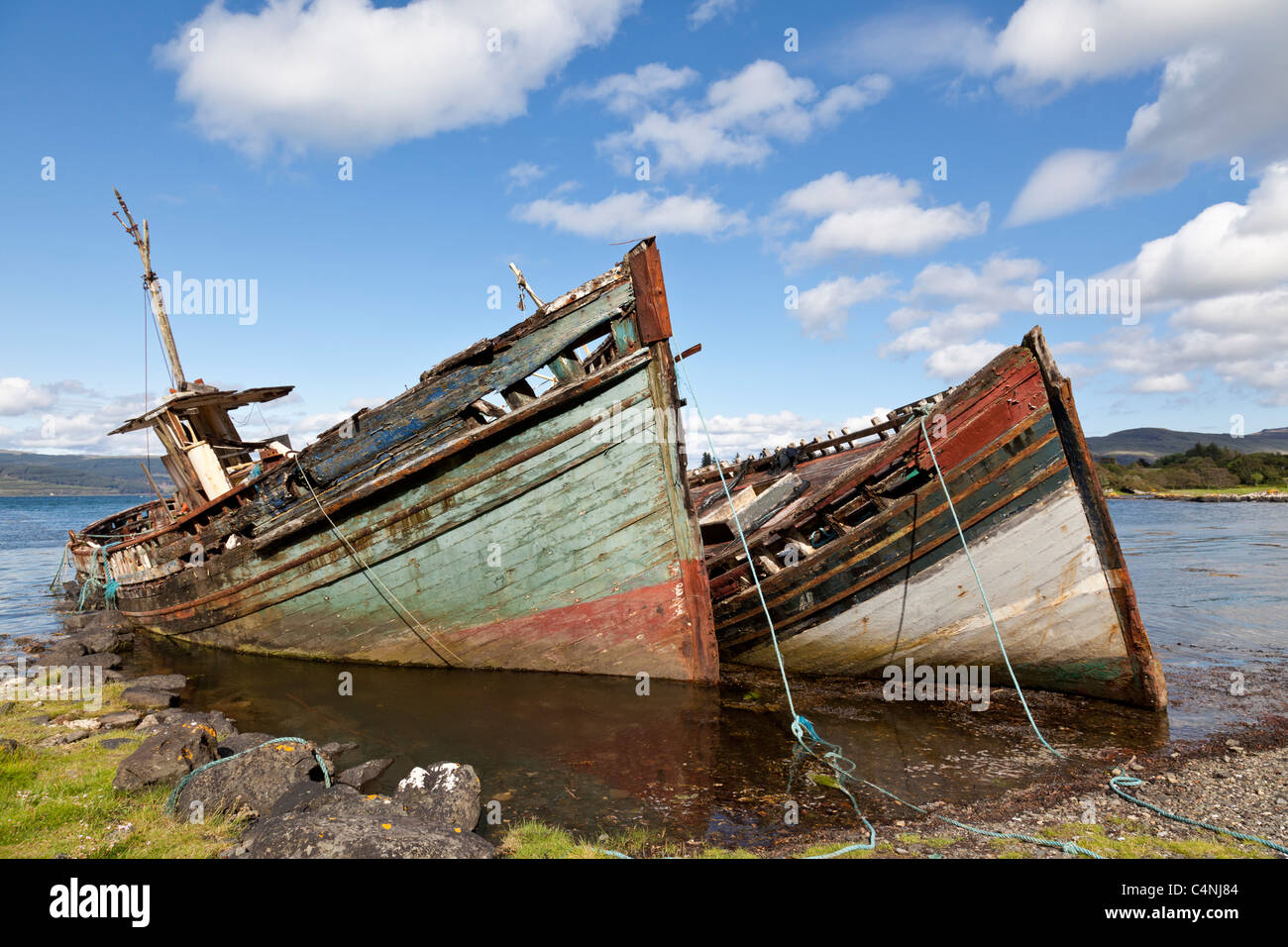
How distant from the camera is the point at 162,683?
9492mm

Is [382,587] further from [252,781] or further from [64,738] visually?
[252,781]

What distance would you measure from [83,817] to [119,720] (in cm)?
331

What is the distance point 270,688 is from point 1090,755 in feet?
32.9

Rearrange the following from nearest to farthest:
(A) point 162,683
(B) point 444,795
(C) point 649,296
Result: (B) point 444,795 → (C) point 649,296 → (A) point 162,683

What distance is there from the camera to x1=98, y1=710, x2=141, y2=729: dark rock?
7402mm

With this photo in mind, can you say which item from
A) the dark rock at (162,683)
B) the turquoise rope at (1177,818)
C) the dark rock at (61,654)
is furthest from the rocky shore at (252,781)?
the turquoise rope at (1177,818)

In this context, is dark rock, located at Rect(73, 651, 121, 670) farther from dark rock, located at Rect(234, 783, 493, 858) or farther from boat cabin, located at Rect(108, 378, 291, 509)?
dark rock, located at Rect(234, 783, 493, 858)

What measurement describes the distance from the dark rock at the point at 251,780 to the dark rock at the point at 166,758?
316 mm

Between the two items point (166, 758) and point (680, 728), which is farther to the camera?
point (680, 728)

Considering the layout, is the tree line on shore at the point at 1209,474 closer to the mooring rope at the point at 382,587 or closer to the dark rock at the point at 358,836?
the mooring rope at the point at 382,587

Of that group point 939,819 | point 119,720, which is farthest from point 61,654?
point 939,819

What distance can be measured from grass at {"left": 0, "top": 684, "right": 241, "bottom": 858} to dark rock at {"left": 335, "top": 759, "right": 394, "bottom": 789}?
1.26 meters

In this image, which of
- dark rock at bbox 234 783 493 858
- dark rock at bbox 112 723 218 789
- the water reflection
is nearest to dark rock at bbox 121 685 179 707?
the water reflection
